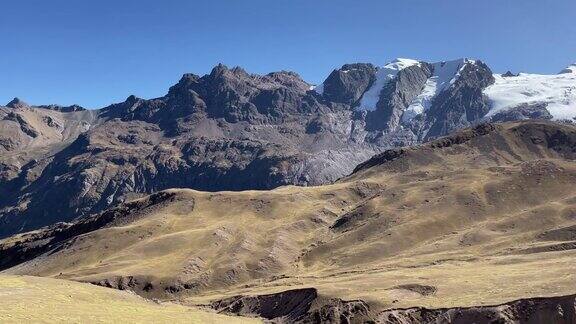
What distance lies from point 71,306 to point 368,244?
101279 mm

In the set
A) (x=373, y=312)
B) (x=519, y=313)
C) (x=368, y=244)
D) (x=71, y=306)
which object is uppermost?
(x=71, y=306)

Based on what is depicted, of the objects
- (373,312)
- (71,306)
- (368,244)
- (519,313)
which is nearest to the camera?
(71,306)

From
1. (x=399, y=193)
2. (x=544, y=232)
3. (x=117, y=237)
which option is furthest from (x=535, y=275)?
(x=117, y=237)

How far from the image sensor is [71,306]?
66.2 m

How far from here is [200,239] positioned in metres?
171

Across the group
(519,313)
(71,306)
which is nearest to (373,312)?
(519,313)

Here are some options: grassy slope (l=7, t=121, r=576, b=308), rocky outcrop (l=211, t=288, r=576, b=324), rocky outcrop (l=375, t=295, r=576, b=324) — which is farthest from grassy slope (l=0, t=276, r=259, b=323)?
grassy slope (l=7, t=121, r=576, b=308)

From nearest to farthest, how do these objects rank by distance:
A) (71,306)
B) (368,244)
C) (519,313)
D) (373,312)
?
(71,306)
(519,313)
(373,312)
(368,244)

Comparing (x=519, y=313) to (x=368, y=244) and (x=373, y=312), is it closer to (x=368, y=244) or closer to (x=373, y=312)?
(x=373, y=312)

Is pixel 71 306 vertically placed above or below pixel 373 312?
above

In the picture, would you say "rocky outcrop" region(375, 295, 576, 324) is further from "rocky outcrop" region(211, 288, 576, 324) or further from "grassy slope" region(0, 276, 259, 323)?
"grassy slope" region(0, 276, 259, 323)

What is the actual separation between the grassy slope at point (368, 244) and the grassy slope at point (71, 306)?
100 feet

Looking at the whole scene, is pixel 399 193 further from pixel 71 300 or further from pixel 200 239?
pixel 71 300

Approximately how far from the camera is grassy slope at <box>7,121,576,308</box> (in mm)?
106750
